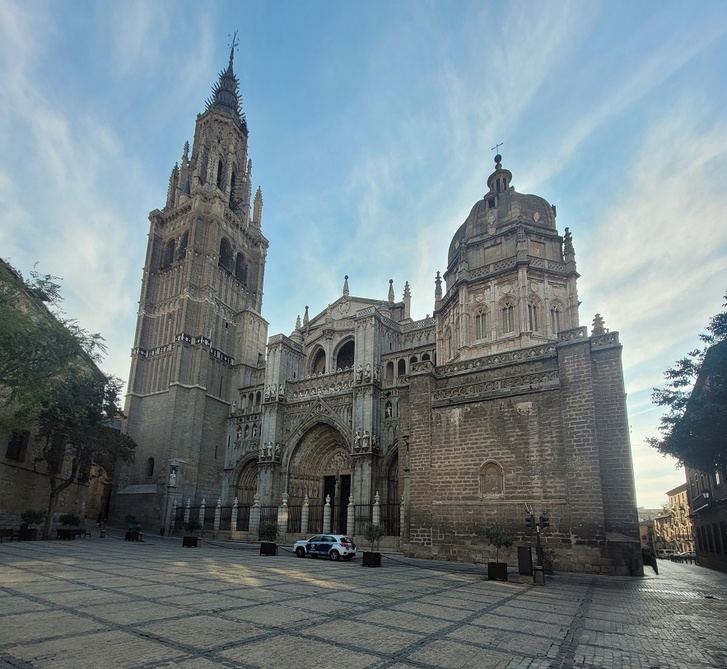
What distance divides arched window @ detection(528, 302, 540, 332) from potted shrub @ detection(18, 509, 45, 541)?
2549 cm

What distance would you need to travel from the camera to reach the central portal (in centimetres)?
3209

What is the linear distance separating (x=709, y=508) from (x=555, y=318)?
1335cm

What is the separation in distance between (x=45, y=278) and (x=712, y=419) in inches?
918

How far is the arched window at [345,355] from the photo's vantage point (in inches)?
1462

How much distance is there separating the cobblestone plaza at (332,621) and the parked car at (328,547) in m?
6.94

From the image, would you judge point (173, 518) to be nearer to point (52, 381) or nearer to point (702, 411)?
point (52, 381)

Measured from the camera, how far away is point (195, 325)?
37.8 m

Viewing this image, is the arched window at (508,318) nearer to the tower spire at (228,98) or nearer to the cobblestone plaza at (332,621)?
the cobblestone plaza at (332,621)

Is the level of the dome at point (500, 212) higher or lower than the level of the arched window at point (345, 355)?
higher

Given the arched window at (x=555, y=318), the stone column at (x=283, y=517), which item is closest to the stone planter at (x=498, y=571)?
the arched window at (x=555, y=318)

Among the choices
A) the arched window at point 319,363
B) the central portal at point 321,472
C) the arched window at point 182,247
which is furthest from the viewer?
the arched window at point 182,247

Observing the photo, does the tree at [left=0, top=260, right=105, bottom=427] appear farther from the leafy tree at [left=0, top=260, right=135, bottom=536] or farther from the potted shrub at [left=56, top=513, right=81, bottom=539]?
the potted shrub at [left=56, top=513, right=81, bottom=539]

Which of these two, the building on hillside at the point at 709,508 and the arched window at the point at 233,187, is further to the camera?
the arched window at the point at 233,187

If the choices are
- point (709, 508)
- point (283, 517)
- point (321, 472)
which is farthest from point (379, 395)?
point (709, 508)
